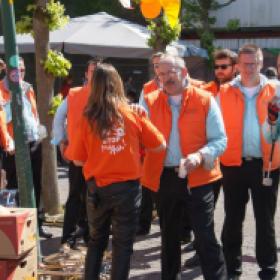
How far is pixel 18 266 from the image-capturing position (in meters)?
4.62

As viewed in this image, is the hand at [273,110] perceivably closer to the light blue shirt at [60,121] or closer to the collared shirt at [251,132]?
the collared shirt at [251,132]

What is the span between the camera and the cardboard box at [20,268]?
4539 millimetres

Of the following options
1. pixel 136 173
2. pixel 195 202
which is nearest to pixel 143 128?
pixel 136 173

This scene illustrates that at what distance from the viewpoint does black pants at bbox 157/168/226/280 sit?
4965 millimetres

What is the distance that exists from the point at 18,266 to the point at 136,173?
1063 mm

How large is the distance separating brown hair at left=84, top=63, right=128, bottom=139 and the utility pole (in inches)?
35.7

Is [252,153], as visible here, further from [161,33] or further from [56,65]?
[161,33]

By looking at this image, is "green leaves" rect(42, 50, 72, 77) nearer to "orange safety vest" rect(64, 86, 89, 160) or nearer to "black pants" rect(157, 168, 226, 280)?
"orange safety vest" rect(64, 86, 89, 160)

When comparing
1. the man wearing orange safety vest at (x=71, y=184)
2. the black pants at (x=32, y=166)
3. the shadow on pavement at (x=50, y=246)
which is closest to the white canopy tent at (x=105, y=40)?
the black pants at (x=32, y=166)

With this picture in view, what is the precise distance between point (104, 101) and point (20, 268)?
1.31m

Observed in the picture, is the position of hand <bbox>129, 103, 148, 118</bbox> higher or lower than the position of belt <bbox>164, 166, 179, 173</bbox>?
higher

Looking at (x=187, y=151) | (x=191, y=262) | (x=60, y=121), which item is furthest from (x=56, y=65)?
(x=187, y=151)

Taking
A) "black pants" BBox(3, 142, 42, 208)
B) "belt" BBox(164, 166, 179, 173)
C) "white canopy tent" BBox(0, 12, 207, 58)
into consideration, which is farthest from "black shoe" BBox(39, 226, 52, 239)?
"white canopy tent" BBox(0, 12, 207, 58)

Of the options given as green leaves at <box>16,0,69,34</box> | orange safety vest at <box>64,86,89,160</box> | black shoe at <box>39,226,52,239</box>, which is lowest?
black shoe at <box>39,226,52,239</box>
